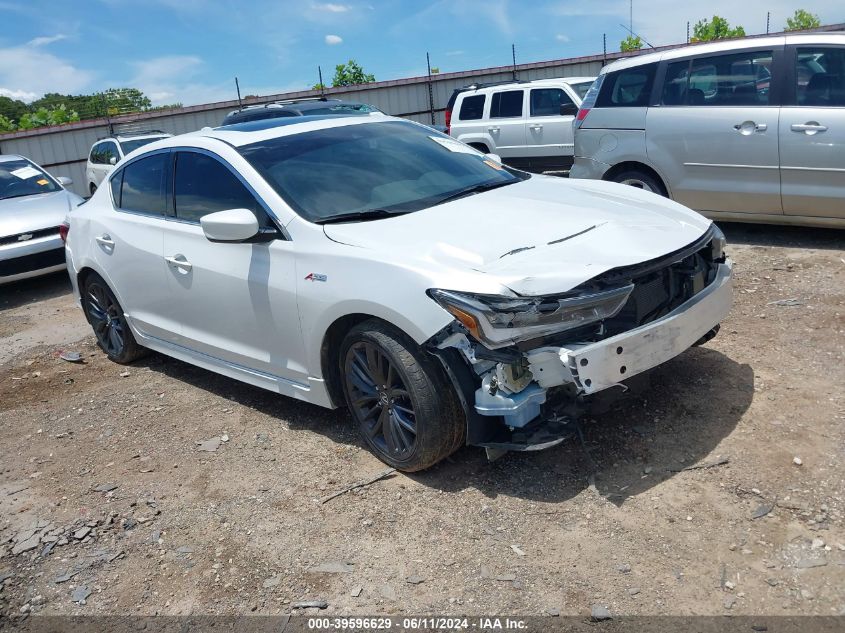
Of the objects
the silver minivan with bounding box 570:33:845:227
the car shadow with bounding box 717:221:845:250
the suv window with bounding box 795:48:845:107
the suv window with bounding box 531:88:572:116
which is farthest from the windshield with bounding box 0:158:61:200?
the suv window with bounding box 795:48:845:107

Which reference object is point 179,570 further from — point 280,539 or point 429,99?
point 429,99

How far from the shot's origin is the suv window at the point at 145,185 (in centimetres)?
506

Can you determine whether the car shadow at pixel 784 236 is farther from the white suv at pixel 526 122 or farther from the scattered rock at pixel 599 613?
the white suv at pixel 526 122

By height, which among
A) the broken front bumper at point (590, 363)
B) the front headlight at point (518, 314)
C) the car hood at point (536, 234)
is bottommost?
the broken front bumper at point (590, 363)

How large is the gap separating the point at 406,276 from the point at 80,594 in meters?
1.94

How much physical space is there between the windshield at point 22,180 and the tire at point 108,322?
15.2ft

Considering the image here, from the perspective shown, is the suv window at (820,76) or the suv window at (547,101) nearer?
the suv window at (820,76)

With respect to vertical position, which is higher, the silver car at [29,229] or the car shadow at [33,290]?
the silver car at [29,229]

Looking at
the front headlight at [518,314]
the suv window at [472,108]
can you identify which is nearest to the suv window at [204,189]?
the front headlight at [518,314]

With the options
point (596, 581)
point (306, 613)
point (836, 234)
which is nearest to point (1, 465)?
point (306, 613)

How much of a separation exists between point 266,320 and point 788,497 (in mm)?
2659

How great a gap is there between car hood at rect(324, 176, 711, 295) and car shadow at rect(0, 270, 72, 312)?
645cm

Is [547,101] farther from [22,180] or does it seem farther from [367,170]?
[367,170]

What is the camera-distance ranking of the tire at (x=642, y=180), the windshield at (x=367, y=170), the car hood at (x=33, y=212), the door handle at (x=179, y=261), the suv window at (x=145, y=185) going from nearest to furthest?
the windshield at (x=367, y=170)
the door handle at (x=179, y=261)
the suv window at (x=145, y=185)
the tire at (x=642, y=180)
the car hood at (x=33, y=212)
